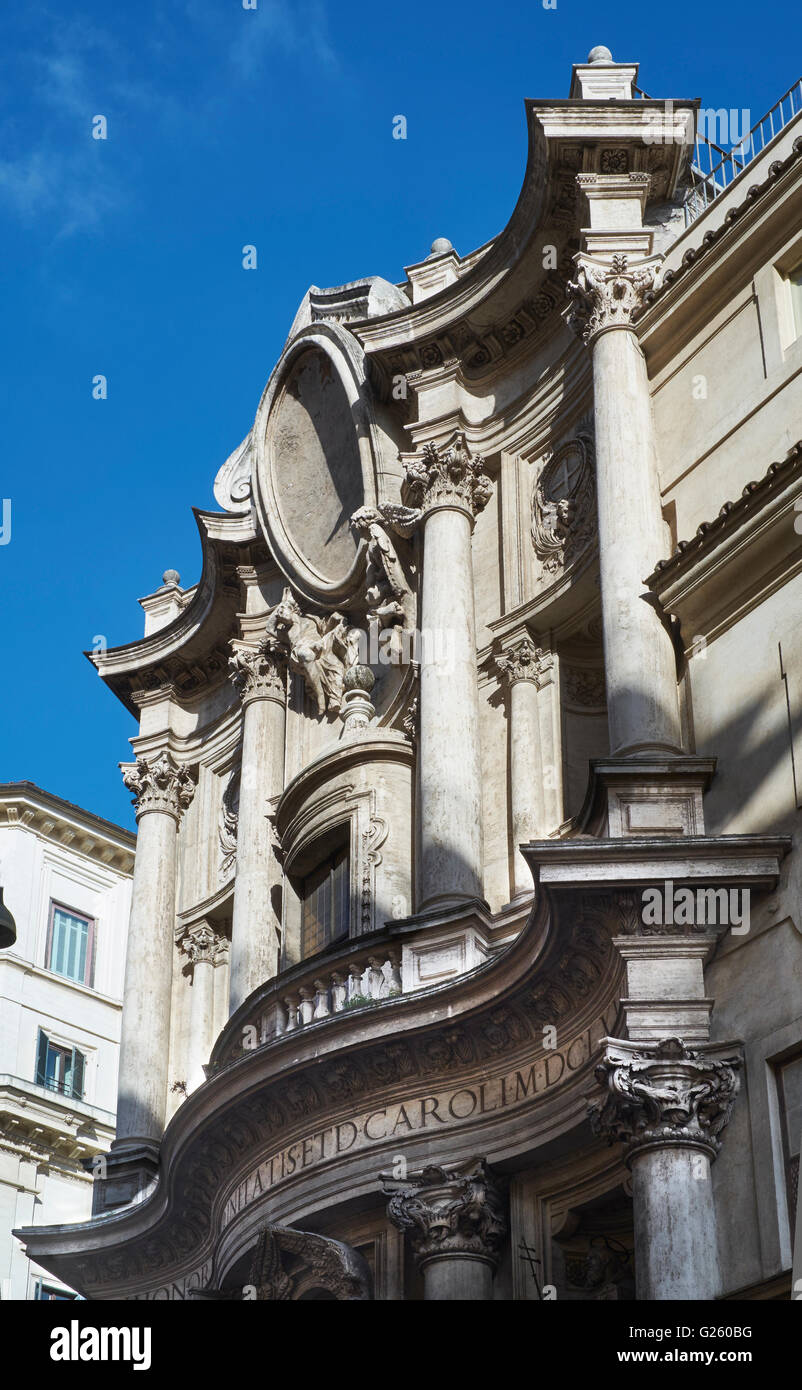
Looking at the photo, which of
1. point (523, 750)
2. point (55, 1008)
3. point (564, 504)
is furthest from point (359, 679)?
point (55, 1008)

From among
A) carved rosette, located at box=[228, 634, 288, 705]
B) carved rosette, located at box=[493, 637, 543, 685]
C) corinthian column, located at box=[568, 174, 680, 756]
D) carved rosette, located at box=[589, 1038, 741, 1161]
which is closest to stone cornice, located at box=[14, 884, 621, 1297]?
carved rosette, located at box=[589, 1038, 741, 1161]

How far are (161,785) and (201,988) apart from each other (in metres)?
3.25

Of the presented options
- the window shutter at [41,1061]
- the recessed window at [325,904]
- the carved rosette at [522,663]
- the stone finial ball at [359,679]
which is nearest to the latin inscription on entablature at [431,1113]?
the recessed window at [325,904]

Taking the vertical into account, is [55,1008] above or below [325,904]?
above

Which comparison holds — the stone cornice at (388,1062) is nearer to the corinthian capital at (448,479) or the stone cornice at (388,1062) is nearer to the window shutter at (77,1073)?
the corinthian capital at (448,479)

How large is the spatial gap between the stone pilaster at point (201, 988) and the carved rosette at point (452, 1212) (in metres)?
8.41

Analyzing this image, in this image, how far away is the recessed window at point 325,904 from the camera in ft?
78.7

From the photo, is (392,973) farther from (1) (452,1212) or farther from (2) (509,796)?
(2) (509,796)

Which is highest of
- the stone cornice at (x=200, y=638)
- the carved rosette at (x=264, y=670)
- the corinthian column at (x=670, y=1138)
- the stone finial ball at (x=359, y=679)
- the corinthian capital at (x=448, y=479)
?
the stone cornice at (x=200, y=638)

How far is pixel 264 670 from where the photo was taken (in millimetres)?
27516

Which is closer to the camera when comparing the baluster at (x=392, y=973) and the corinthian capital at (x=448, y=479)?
the baluster at (x=392, y=973)
